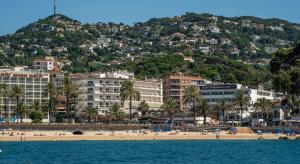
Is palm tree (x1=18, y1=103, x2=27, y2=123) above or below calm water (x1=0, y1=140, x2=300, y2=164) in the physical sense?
above

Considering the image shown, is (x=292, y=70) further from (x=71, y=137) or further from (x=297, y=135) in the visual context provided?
(x=71, y=137)

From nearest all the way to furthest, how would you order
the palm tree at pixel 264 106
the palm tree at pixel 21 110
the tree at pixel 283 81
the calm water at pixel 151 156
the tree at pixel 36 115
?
1. the calm water at pixel 151 156
2. the tree at pixel 283 81
3. the palm tree at pixel 21 110
4. the tree at pixel 36 115
5. the palm tree at pixel 264 106

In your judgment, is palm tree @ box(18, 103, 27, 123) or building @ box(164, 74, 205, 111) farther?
building @ box(164, 74, 205, 111)

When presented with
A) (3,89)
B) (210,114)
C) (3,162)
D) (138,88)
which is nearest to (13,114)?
(3,89)

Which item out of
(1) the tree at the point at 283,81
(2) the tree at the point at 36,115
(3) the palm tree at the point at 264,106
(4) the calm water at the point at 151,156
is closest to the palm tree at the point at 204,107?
(3) the palm tree at the point at 264,106

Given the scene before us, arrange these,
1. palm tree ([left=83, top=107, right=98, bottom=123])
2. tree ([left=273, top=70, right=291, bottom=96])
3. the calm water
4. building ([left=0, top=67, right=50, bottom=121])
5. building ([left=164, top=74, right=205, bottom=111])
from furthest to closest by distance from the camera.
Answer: building ([left=164, top=74, right=205, bottom=111]), building ([left=0, top=67, right=50, bottom=121]), palm tree ([left=83, top=107, right=98, bottom=123]), tree ([left=273, top=70, right=291, bottom=96]), the calm water

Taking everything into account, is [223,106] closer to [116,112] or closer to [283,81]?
[283,81]

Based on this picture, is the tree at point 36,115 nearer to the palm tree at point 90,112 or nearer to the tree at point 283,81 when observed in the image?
the palm tree at point 90,112

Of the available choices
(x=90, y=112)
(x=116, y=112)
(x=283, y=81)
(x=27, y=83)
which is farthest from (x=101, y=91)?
(x=283, y=81)

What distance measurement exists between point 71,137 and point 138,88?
195 feet

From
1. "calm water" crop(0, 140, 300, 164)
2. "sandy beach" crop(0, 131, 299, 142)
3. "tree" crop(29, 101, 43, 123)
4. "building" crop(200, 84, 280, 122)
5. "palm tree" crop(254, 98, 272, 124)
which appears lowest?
"calm water" crop(0, 140, 300, 164)

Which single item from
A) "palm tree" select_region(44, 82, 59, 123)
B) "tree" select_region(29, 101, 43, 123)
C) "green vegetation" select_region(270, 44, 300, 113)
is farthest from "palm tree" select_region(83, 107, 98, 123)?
"green vegetation" select_region(270, 44, 300, 113)

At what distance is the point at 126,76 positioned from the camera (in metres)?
187

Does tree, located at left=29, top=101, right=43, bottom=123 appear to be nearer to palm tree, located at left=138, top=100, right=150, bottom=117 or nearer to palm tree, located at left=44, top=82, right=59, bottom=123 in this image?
palm tree, located at left=44, top=82, right=59, bottom=123
